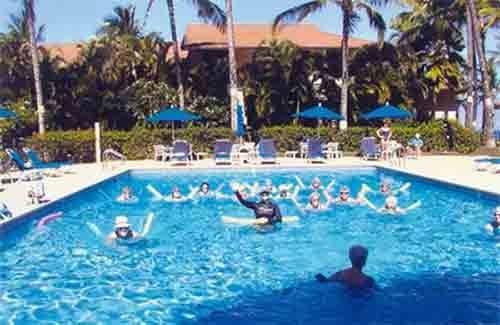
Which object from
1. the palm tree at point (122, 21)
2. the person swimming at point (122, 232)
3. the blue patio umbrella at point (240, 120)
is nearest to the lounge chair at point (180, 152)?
the blue patio umbrella at point (240, 120)

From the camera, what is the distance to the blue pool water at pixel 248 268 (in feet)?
18.5

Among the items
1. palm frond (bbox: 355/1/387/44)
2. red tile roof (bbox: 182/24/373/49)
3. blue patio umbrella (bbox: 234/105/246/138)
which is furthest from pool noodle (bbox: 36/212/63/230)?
red tile roof (bbox: 182/24/373/49)

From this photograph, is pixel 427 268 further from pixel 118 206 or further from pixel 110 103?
pixel 110 103

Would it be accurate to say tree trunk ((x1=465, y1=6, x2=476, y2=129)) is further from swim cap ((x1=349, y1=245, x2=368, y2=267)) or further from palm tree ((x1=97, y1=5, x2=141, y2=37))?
swim cap ((x1=349, y1=245, x2=368, y2=267))

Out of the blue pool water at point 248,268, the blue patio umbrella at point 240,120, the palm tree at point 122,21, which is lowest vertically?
the blue pool water at point 248,268

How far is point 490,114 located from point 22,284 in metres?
21.2

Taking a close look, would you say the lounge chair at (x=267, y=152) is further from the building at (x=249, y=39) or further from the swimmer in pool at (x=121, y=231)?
the swimmer in pool at (x=121, y=231)

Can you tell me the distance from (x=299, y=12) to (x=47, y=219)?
51.3 ft

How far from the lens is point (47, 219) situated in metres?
9.91

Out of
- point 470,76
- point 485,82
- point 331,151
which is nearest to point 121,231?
point 331,151

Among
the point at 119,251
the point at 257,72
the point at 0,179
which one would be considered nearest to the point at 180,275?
the point at 119,251

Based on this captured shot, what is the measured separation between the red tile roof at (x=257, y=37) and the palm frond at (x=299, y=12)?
543 centimetres

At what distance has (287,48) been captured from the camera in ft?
82.3

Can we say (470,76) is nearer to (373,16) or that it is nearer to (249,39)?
(373,16)
